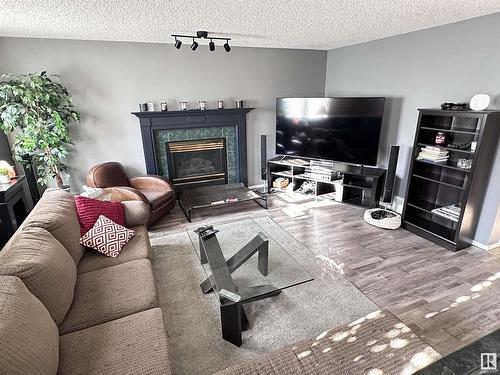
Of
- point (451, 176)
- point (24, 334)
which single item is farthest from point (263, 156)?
point (24, 334)

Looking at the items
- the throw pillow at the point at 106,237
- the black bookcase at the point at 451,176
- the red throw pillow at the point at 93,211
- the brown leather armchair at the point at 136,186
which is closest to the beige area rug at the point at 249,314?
the throw pillow at the point at 106,237

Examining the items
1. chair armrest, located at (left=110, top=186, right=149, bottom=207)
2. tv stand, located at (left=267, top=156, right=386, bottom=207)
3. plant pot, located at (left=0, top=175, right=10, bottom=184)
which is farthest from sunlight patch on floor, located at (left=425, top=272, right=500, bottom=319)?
plant pot, located at (left=0, top=175, right=10, bottom=184)

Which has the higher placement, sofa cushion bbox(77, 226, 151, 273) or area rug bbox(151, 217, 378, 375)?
sofa cushion bbox(77, 226, 151, 273)

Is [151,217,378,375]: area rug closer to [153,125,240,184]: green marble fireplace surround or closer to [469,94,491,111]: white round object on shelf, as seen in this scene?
[153,125,240,184]: green marble fireplace surround

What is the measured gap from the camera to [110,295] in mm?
1745

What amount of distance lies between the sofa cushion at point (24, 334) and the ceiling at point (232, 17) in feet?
6.83

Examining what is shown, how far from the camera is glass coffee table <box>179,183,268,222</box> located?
3.80 meters

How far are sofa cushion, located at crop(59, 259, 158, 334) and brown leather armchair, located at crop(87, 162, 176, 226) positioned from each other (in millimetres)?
1337

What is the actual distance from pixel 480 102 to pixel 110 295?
349cm

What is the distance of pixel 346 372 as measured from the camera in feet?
5.03

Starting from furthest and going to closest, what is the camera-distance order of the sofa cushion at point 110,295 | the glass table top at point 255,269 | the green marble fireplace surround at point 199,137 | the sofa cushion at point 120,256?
the green marble fireplace surround at point 199,137
the sofa cushion at point 120,256
the glass table top at point 255,269
the sofa cushion at point 110,295

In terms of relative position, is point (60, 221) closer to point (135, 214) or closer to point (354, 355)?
point (135, 214)

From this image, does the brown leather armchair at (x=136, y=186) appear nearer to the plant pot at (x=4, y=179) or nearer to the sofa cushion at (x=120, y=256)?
the plant pot at (x=4, y=179)

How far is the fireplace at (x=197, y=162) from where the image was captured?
4.37 meters
